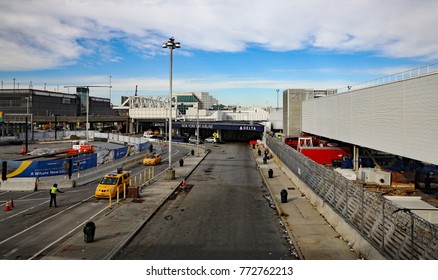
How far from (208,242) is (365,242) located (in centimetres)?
654

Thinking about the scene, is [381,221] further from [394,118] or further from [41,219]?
[41,219]

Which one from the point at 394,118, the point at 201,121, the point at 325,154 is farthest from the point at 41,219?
the point at 201,121

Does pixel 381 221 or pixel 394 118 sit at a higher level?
pixel 394 118

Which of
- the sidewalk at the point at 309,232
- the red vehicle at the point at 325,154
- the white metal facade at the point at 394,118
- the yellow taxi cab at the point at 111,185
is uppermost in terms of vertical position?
the white metal facade at the point at 394,118

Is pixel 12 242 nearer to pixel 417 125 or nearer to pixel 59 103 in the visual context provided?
pixel 417 125

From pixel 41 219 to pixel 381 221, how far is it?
17529 millimetres

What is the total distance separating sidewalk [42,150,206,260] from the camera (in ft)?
44.1

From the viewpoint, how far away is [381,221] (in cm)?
1265

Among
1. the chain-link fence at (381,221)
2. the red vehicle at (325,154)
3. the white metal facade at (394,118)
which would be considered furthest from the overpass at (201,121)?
the chain-link fence at (381,221)

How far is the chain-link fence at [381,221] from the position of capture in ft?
33.1

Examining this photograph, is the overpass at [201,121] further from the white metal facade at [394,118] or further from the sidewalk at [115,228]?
the sidewalk at [115,228]

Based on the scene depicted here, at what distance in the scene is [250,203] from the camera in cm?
2378

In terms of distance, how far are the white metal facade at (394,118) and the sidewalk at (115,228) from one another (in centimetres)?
1719
